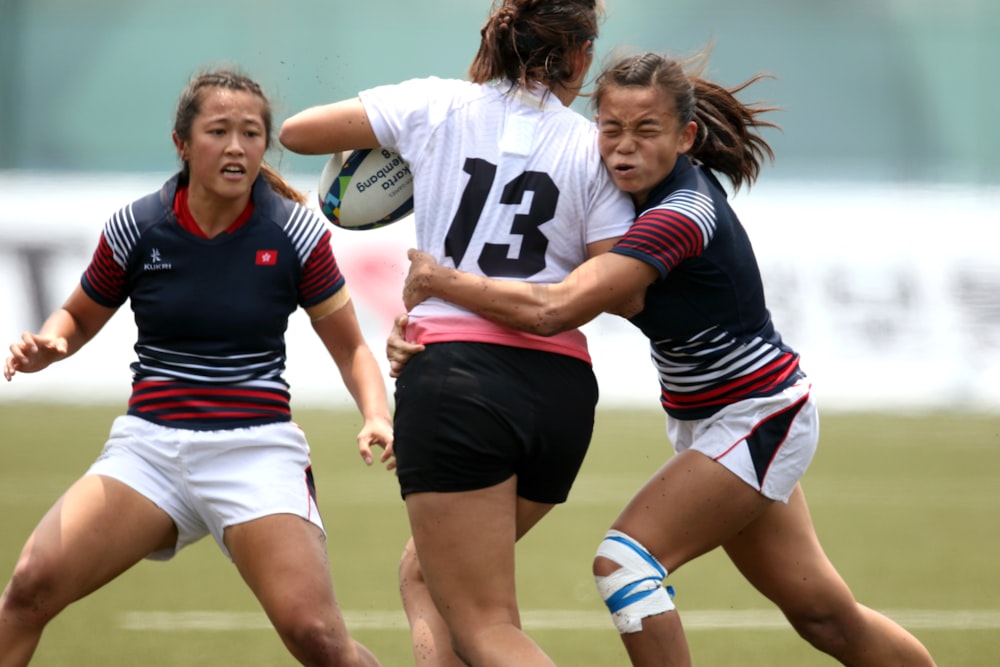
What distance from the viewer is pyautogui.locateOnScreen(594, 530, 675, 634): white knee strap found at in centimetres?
320

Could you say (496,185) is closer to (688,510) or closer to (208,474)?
(688,510)

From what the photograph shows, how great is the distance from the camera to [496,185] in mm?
3043

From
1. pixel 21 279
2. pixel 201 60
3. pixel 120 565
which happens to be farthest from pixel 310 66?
pixel 120 565

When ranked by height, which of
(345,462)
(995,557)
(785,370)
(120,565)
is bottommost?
(345,462)

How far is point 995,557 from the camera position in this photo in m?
6.31

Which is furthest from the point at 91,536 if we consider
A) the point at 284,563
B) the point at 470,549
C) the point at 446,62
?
the point at 446,62

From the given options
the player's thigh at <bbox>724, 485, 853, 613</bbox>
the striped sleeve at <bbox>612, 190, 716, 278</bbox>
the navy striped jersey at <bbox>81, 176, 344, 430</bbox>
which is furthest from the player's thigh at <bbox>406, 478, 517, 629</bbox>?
the player's thigh at <bbox>724, 485, 853, 613</bbox>

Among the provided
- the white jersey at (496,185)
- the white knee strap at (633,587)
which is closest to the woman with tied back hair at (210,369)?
the white jersey at (496,185)

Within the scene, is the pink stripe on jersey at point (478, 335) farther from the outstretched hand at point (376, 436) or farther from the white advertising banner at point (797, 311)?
the white advertising banner at point (797, 311)

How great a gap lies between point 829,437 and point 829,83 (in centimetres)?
557

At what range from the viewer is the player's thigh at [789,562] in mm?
3496

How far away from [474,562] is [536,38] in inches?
47.6

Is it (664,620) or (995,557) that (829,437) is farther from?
(664,620)

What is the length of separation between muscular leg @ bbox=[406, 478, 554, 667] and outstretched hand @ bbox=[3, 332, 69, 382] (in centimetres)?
106
